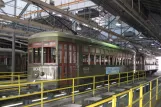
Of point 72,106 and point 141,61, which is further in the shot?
point 141,61

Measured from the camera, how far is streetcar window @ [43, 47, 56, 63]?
11250 mm

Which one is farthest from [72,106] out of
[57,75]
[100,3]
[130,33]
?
[130,33]

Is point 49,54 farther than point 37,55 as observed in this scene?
No

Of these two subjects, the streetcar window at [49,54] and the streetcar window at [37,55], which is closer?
the streetcar window at [49,54]

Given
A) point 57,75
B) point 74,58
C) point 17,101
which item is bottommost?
point 17,101

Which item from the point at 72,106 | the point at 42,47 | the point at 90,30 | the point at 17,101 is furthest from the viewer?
the point at 90,30

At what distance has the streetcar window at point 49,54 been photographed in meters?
11.2

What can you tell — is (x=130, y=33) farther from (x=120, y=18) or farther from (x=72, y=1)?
(x=120, y=18)

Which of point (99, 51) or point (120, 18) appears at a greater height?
point (120, 18)

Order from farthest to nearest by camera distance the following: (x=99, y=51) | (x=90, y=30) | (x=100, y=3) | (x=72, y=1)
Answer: (x=90, y=30) < (x=72, y=1) < (x=99, y=51) < (x=100, y=3)

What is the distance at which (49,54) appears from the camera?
37.4ft

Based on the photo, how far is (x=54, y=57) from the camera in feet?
36.9

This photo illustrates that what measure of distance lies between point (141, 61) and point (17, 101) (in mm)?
18444

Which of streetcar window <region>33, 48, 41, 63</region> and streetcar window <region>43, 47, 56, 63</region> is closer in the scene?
streetcar window <region>43, 47, 56, 63</region>
